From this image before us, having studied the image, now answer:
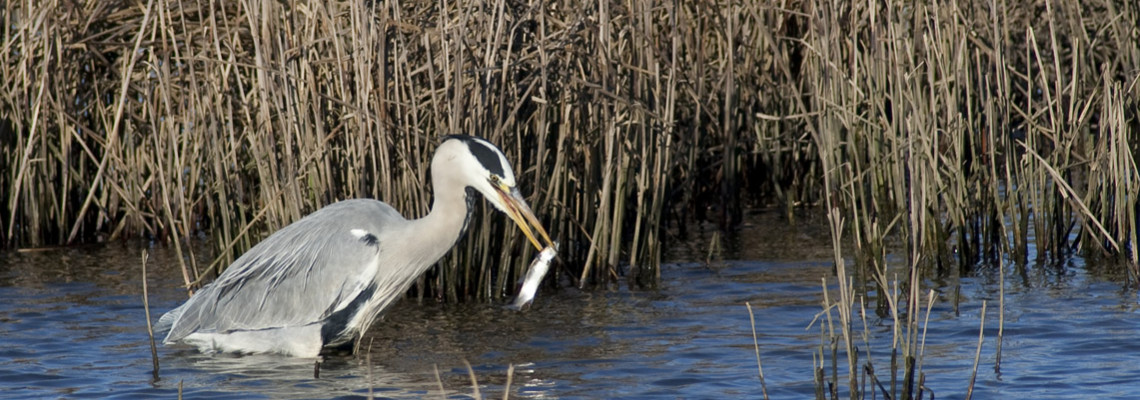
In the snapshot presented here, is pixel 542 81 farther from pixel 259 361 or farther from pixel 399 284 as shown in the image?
pixel 259 361

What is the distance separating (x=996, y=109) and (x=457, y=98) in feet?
9.48

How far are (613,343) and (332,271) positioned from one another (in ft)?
4.15

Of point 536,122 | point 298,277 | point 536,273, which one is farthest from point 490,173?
point 536,122

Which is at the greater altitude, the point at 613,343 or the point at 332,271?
the point at 332,271

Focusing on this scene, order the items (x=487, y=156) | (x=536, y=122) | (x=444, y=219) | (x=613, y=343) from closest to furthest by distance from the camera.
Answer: (x=487, y=156) < (x=444, y=219) < (x=613, y=343) < (x=536, y=122)

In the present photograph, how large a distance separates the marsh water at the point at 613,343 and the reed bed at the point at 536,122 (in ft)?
0.94

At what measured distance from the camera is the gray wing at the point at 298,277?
19.3ft

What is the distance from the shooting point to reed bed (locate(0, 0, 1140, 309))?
21.3ft

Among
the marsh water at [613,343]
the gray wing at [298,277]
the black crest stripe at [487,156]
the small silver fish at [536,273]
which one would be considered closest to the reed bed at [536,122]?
the marsh water at [613,343]

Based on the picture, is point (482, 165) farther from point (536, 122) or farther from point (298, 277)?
point (536, 122)

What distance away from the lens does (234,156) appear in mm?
6875

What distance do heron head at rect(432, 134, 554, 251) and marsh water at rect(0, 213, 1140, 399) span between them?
2.04 feet

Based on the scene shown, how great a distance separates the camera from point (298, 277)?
19.6 ft

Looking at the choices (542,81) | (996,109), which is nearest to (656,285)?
(542,81)
